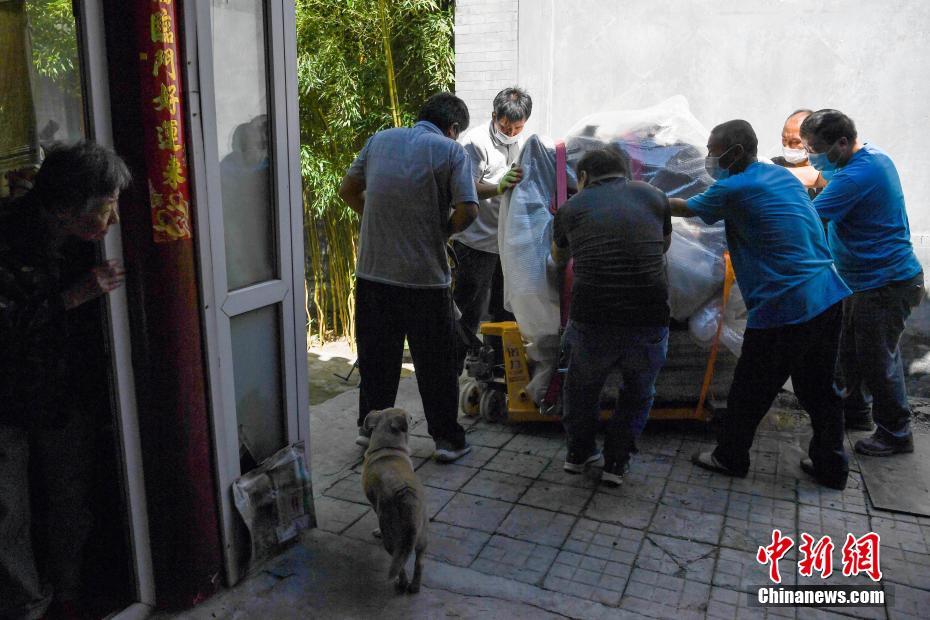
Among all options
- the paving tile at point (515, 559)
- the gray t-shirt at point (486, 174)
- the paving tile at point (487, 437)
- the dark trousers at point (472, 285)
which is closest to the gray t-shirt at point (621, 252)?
the paving tile at point (515, 559)

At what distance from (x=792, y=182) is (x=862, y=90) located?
9.01ft

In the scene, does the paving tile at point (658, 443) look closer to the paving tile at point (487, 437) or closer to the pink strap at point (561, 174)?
the paving tile at point (487, 437)

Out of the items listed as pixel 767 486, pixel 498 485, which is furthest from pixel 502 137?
pixel 767 486

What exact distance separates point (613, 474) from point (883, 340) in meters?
1.85

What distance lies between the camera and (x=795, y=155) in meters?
5.18

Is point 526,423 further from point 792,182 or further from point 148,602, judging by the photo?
point 148,602

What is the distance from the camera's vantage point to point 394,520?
9.23ft

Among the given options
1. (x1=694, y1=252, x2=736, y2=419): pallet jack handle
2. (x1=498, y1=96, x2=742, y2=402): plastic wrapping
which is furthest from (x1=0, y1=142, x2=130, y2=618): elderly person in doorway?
(x1=694, y1=252, x2=736, y2=419): pallet jack handle

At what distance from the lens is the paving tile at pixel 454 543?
10.5ft

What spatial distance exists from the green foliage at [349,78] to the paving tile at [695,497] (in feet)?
13.7

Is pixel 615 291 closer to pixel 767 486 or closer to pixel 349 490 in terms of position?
pixel 767 486

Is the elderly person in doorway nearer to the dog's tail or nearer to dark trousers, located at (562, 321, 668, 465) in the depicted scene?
the dog's tail

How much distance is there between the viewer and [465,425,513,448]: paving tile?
4.53 m

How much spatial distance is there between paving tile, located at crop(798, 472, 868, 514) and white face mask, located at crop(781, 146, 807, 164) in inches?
92.7
